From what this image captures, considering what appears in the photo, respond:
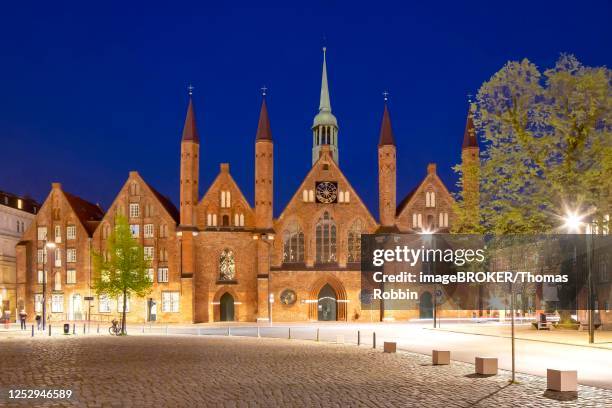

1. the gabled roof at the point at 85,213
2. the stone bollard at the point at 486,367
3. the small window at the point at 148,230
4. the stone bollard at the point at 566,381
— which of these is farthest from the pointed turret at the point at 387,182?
the stone bollard at the point at 566,381

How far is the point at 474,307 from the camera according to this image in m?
78.0

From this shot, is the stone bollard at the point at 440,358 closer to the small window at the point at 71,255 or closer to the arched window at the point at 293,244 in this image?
the arched window at the point at 293,244

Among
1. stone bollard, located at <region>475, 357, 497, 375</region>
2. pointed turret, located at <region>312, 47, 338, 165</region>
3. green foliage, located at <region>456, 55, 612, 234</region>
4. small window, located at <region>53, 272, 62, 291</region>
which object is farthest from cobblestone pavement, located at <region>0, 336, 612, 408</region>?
pointed turret, located at <region>312, 47, 338, 165</region>

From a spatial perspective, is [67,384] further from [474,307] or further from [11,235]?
[11,235]

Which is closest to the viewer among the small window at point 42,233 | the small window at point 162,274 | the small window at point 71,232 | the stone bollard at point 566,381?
the stone bollard at point 566,381

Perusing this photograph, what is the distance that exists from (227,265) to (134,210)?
1170 centimetres

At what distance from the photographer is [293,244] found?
7644 cm

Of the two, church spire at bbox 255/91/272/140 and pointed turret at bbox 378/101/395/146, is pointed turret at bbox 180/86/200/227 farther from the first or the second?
pointed turret at bbox 378/101/395/146

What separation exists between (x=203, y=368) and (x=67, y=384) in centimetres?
538

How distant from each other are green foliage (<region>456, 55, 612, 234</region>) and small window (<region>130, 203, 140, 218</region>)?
43.2 m

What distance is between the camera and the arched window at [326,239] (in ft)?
251

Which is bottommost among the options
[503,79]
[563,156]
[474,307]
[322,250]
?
[474,307]

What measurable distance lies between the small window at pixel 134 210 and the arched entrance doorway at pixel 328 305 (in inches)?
847

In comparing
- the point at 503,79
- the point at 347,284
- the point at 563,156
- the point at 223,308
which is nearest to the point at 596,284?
Answer: the point at 563,156
